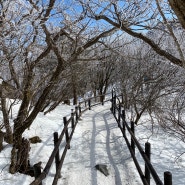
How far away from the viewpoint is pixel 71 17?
5.34 m

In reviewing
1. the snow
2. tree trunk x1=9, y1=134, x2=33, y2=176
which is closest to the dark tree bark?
the snow

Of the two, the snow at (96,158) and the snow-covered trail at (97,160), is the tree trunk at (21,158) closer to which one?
the snow at (96,158)

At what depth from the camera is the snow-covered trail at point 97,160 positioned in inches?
187

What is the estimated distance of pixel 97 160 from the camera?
227 inches

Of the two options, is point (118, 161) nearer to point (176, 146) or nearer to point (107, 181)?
point (107, 181)

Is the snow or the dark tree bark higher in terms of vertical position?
the dark tree bark

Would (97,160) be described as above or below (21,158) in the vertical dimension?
below

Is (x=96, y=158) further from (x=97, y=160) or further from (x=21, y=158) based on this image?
(x=21, y=158)

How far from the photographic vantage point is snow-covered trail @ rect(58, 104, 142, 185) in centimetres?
474

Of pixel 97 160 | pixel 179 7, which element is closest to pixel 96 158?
pixel 97 160

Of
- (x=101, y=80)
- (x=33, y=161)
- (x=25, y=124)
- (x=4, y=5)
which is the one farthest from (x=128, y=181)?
(x=101, y=80)

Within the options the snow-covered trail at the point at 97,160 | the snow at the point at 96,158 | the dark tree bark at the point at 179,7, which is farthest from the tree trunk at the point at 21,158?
the dark tree bark at the point at 179,7

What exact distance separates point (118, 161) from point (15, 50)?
3573 mm

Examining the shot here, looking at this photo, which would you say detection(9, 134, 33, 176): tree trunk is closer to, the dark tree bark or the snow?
the snow
